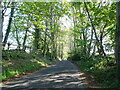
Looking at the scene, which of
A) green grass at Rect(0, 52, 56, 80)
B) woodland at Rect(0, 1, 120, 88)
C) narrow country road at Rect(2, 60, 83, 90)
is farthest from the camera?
green grass at Rect(0, 52, 56, 80)

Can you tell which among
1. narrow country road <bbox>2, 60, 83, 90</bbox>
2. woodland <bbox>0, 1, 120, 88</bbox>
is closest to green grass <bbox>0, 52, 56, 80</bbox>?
woodland <bbox>0, 1, 120, 88</bbox>

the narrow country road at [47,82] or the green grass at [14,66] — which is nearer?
the narrow country road at [47,82]

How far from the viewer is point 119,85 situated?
623 centimetres

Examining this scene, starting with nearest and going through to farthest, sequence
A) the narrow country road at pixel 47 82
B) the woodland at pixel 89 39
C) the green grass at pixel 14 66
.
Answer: the narrow country road at pixel 47 82 → the woodland at pixel 89 39 → the green grass at pixel 14 66

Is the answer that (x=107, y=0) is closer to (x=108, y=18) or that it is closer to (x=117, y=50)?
(x=108, y=18)

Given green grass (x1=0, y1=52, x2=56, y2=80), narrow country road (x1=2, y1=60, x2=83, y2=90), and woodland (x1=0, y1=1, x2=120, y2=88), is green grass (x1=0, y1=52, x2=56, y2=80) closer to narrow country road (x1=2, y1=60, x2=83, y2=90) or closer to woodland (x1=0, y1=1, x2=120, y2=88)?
woodland (x1=0, y1=1, x2=120, y2=88)

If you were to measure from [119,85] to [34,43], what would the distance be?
22.7 metres

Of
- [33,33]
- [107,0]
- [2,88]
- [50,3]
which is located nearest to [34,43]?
[33,33]

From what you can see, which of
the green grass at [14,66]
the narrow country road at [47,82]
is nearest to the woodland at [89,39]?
the green grass at [14,66]

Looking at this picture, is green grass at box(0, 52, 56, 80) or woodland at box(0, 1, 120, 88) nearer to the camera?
woodland at box(0, 1, 120, 88)

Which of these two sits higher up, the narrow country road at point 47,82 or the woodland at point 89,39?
the woodland at point 89,39

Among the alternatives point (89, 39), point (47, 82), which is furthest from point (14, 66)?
point (89, 39)

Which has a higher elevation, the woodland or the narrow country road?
the woodland

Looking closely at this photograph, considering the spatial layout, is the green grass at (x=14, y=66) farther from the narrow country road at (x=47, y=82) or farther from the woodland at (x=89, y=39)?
the narrow country road at (x=47, y=82)
